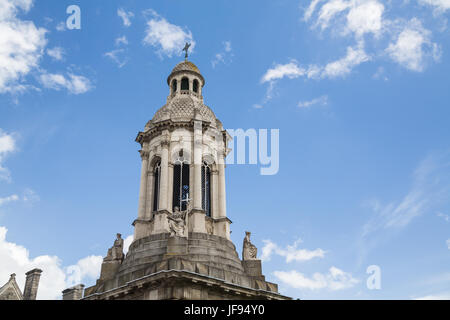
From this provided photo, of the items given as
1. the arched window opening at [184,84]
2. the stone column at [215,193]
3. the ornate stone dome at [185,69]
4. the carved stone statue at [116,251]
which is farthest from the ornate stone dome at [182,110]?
the carved stone statue at [116,251]

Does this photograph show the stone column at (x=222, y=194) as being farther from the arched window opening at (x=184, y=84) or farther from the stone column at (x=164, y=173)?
the arched window opening at (x=184, y=84)

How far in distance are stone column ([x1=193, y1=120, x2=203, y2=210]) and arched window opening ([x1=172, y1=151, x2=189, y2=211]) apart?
1.04 metres

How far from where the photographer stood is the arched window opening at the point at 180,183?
3120 cm

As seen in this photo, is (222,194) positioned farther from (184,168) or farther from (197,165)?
(184,168)

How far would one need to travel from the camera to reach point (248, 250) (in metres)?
29.5

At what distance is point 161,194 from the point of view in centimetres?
3000

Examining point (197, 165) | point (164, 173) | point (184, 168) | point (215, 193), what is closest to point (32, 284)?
point (164, 173)

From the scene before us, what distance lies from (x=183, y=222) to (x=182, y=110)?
32.4 ft

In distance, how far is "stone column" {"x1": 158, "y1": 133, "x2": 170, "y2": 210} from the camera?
97.3 feet

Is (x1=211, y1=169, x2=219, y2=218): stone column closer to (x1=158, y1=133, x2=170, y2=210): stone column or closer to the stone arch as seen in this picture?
(x1=158, y1=133, x2=170, y2=210): stone column

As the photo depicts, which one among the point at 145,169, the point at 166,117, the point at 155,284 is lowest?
the point at 155,284
